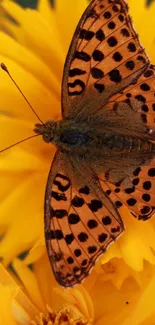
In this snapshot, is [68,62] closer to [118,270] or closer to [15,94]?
[15,94]

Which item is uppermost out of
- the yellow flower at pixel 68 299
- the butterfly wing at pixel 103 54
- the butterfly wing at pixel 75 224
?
the butterfly wing at pixel 103 54

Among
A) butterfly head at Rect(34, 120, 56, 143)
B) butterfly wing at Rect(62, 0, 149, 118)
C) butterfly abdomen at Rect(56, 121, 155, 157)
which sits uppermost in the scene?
butterfly wing at Rect(62, 0, 149, 118)

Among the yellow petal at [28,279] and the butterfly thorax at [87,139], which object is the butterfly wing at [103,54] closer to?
the butterfly thorax at [87,139]

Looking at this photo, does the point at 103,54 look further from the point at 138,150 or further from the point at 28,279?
the point at 28,279

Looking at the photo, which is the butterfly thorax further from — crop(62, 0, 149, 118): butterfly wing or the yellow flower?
the yellow flower

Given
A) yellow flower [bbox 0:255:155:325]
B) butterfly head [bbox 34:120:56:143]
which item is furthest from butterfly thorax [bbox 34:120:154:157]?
yellow flower [bbox 0:255:155:325]

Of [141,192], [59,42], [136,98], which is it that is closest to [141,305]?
[141,192]

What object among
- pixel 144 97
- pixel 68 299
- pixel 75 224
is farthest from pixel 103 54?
pixel 68 299

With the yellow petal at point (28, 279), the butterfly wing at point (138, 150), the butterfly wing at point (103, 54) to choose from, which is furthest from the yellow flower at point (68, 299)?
the butterfly wing at point (103, 54)
